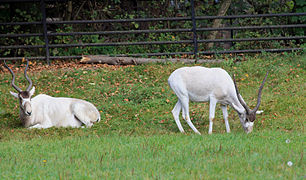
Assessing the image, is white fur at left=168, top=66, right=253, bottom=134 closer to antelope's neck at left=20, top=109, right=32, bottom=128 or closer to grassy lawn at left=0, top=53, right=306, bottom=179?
grassy lawn at left=0, top=53, right=306, bottom=179

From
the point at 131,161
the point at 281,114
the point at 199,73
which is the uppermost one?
Answer: the point at 199,73

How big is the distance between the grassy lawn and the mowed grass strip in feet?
0.04

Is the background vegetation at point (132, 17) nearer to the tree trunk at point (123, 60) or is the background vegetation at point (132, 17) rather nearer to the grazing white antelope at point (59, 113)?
the tree trunk at point (123, 60)

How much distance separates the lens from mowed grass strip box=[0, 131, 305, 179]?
17.5 feet

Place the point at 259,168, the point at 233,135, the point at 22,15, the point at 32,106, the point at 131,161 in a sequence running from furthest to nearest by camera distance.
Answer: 1. the point at 22,15
2. the point at 32,106
3. the point at 233,135
4. the point at 131,161
5. the point at 259,168

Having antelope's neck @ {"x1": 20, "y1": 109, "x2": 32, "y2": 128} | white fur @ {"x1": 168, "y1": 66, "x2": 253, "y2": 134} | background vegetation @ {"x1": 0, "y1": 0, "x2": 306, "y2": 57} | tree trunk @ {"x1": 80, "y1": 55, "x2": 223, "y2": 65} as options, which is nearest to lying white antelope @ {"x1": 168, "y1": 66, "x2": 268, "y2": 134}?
white fur @ {"x1": 168, "y1": 66, "x2": 253, "y2": 134}

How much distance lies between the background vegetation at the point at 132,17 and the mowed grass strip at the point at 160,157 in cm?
920

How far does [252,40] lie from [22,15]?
8.77 meters

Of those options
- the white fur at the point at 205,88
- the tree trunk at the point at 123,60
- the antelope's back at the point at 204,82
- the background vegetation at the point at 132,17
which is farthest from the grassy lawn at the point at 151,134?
the background vegetation at the point at 132,17

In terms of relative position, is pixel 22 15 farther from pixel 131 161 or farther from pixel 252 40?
pixel 131 161

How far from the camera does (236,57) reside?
50.2 ft

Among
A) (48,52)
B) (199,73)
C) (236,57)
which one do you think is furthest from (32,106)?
(236,57)

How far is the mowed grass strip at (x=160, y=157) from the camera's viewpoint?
5332mm

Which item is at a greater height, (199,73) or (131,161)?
(199,73)
